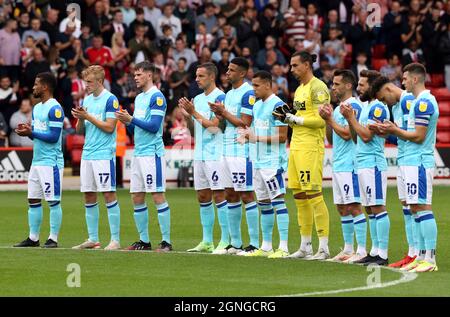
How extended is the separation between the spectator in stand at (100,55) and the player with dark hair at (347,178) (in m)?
16.6

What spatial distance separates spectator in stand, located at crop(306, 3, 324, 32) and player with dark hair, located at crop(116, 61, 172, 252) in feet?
59.0

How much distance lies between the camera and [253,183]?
17484 mm

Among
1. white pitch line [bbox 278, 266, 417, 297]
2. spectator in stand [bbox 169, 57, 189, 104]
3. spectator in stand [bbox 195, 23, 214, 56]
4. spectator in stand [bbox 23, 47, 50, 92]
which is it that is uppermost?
spectator in stand [bbox 195, 23, 214, 56]

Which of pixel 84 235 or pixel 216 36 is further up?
pixel 216 36

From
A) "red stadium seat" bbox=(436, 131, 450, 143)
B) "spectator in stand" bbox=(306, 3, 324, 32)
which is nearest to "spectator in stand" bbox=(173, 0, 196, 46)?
"spectator in stand" bbox=(306, 3, 324, 32)

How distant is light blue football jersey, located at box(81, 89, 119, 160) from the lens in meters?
17.8

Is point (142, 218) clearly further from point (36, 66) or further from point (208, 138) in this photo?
point (36, 66)

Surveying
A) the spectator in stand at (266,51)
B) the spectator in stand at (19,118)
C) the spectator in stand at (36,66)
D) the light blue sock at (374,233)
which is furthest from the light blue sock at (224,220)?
the spectator in stand at (266,51)

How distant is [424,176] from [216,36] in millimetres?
20065

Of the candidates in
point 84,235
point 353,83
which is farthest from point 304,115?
point 84,235

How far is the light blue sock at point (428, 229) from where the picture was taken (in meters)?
14.8

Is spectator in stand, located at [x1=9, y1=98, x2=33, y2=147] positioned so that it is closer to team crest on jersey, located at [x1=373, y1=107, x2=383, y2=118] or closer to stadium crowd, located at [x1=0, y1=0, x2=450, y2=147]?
stadium crowd, located at [x1=0, y1=0, x2=450, y2=147]

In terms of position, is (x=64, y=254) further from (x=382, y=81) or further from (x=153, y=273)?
(x=382, y=81)

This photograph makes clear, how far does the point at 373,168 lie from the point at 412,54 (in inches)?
811
